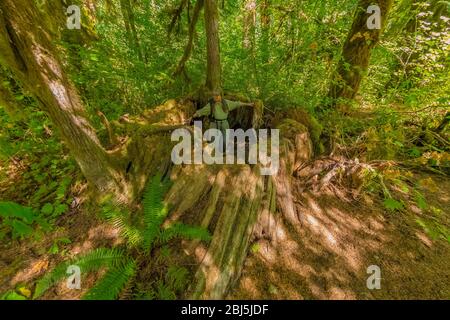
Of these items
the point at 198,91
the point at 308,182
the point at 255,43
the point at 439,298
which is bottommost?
the point at 439,298

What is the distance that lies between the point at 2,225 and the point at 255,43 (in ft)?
18.0

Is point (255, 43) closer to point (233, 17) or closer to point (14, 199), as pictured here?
point (233, 17)

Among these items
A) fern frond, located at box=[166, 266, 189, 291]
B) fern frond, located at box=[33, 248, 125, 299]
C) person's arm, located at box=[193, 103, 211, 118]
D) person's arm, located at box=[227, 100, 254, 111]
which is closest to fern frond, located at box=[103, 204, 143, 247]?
fern frond, located at box=[33, 248, 125, 299]

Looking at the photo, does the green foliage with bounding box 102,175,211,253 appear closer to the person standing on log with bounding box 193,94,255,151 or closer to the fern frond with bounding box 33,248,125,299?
the fern frond with bounding box 33,248,125,299

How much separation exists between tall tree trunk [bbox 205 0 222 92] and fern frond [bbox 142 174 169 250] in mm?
1915

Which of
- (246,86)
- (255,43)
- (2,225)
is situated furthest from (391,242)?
(2,225)

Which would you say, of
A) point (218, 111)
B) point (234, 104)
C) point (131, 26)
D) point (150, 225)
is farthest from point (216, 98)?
point (131, 26)

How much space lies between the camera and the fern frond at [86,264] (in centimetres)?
226

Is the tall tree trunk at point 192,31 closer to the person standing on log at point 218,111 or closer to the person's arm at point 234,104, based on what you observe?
the person standing on log at point 218,111

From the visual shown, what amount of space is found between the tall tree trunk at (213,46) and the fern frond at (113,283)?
2917mm

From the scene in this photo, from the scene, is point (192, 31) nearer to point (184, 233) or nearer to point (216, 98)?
point (216, 98)

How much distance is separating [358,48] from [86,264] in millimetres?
5281
